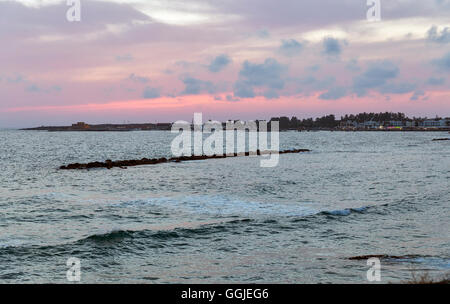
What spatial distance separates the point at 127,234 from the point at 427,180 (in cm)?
3408

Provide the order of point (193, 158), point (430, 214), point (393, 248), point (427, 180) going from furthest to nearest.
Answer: point (193, 158), point (427, 180), point (430, 214), point (393, 248)

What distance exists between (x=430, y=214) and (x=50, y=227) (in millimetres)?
23176

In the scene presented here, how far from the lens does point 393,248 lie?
734 inches

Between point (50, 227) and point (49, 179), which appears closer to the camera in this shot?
point (50, 227)

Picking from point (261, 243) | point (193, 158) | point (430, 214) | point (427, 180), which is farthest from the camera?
point (193, 158)

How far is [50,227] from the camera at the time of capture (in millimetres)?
24000

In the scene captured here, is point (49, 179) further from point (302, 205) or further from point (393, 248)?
point (393, 248)
